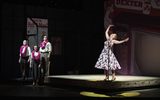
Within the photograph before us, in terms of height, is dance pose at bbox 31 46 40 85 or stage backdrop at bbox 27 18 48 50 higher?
stage backdrop at bbox 27 18 48 50

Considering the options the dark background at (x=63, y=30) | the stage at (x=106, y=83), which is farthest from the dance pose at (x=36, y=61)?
the dark background at (x=63, y=30)

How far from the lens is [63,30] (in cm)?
1873

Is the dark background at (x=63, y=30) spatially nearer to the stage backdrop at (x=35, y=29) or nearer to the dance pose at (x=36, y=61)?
the stage backdrop at (x=35, y=29)

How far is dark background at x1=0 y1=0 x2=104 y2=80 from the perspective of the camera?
16688 millimetres

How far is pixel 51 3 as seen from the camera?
16359 mm

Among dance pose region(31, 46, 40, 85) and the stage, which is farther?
dance pose region(31, 46, 40, 85)

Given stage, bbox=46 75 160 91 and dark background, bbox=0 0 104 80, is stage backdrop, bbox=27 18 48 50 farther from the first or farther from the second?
stage, bbox=46 75 160 91

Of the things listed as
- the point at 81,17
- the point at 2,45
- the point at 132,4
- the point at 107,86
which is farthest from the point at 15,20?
the point at 107,86

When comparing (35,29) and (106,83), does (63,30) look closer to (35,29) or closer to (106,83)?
(35,29)

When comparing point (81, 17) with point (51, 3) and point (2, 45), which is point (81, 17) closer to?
point (51, 3)

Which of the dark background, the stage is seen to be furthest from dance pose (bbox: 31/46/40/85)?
the dark background

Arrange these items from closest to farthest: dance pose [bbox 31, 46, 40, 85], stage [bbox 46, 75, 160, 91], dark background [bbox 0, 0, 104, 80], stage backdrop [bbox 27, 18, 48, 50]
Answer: stage [bbox 46, 75, 160, 91] → dance pose [bbox 31, 46, 40, 85] → dark background [bbox 0, 0, 104, 80] → stage backdrop [bbox 27, 18, 48, 50]

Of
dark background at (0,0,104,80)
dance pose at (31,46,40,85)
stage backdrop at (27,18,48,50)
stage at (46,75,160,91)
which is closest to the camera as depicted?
stage at (46,75,160,91)

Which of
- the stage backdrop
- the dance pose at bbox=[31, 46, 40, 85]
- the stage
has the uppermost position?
the stage backdrop
